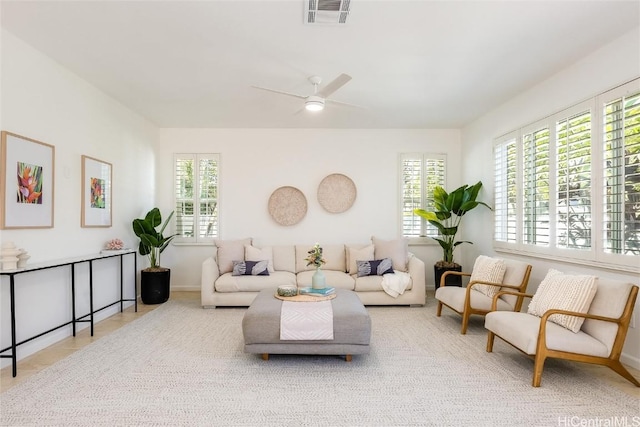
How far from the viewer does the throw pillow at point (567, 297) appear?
9.65 ft

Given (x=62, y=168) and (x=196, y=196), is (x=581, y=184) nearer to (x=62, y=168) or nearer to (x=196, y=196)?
(x=62, y=168)

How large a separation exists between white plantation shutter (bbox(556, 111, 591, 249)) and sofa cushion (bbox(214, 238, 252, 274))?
4.29 metres

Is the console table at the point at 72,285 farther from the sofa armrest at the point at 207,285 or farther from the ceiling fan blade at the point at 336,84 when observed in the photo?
the ceiling fan blade at the point at 336,84

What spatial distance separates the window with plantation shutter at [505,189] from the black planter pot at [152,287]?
5099 millimetres

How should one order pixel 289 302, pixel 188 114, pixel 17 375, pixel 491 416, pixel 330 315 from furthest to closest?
pixel 188 114, pixel 289 302, pixel 330 315, pixel 17 375, pixel 491 416

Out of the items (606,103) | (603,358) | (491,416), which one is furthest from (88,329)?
(606,103)

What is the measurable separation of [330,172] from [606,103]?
160 inches

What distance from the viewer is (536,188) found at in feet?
14.6

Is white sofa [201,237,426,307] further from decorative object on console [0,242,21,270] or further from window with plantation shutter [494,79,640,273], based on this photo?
decorative object on console [0,242,21,270]

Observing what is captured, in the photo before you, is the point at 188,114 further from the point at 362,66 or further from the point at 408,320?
the point at 408,320

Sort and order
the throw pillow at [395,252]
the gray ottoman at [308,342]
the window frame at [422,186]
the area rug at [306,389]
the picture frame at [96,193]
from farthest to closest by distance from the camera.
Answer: the window frame at [422,186] → the throw pillow at [395,252] → the picture frame at [96,193] → the gray ottoman at [308,342] → the area rug at [306,389]

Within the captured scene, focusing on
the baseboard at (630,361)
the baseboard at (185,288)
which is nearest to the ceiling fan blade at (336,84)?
the baseboard at (630,361)

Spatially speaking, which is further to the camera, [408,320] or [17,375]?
[408,320]

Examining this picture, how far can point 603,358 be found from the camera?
2791mm
